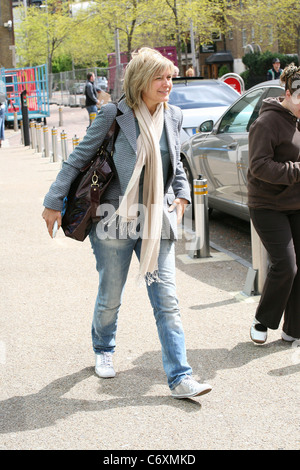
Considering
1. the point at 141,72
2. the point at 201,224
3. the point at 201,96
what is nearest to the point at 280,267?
the point at 141,72

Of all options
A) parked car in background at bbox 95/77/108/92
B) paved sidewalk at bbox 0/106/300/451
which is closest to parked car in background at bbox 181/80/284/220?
paved sidewalk at bbox 0/106/300/451

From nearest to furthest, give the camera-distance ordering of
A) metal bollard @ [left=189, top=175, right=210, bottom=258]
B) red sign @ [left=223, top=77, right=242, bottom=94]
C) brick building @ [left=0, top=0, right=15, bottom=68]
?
1. metal bollard @ [left=189, top=175, right=210, bottom=258]
2. red sign @ [left=223, top=77, right=242, bottom=94]
3. brick building @ [left=0, top=0, right=15, bottom=68]

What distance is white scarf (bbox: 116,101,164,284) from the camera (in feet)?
12.8

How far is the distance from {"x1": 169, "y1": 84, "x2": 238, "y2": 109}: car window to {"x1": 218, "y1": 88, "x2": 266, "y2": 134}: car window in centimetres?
422

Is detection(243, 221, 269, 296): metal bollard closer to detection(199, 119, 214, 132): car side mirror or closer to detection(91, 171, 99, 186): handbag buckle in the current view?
detection(91, 171, 99, 186): handbag buckle

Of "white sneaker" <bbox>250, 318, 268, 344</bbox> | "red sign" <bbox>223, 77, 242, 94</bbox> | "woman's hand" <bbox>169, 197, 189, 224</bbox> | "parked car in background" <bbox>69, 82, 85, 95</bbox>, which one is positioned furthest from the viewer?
"parked car in background" <bbox>69, 82, 85, 95</bbox>

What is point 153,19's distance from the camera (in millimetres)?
38781

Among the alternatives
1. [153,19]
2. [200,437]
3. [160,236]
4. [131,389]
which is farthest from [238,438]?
[153,19]

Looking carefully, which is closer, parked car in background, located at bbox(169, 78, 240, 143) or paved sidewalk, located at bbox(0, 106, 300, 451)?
paved sidewalk, located at bbox(0, 106, 300, 451)

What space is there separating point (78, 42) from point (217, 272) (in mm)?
67818

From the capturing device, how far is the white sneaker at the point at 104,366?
4406 mm

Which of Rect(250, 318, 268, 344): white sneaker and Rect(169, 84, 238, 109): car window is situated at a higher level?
Rect(169, 84, 238, 109): car window

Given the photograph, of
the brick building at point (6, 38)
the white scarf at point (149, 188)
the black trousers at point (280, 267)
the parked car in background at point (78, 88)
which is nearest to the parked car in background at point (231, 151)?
→ the black trousers at point (280, 267)
